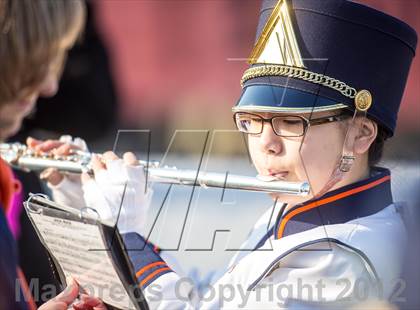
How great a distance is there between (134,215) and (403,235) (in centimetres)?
49

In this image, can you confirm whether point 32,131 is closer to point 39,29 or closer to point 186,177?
point 186,177

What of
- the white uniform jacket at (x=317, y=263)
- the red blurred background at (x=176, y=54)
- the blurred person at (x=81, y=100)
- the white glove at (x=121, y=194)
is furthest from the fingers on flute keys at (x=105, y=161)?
the red blurred background at (x=176, y=54)

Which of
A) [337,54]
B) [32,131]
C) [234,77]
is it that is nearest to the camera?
[337,54]

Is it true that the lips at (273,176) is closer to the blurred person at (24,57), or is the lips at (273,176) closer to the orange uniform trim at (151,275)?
the orange uniform trim at (151,275)

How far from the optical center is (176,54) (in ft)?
11.8

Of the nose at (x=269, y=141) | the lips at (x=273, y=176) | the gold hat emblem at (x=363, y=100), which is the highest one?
the gold hat emblem at (x=363, y=100)

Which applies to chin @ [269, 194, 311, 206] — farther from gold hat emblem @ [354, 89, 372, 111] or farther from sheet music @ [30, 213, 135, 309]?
sheet music @ [30, 213, 135, 309]

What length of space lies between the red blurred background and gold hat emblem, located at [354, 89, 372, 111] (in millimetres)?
1770

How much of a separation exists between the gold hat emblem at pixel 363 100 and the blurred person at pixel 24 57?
455mm

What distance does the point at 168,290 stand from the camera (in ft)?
4.77

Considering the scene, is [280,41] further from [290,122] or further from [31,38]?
[31,38]

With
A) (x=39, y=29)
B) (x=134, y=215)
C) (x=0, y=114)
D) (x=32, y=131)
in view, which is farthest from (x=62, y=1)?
(x=32, y=131)

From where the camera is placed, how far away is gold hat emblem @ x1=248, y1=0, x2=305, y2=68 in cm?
135

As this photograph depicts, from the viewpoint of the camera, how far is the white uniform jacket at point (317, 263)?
4.38 feet
